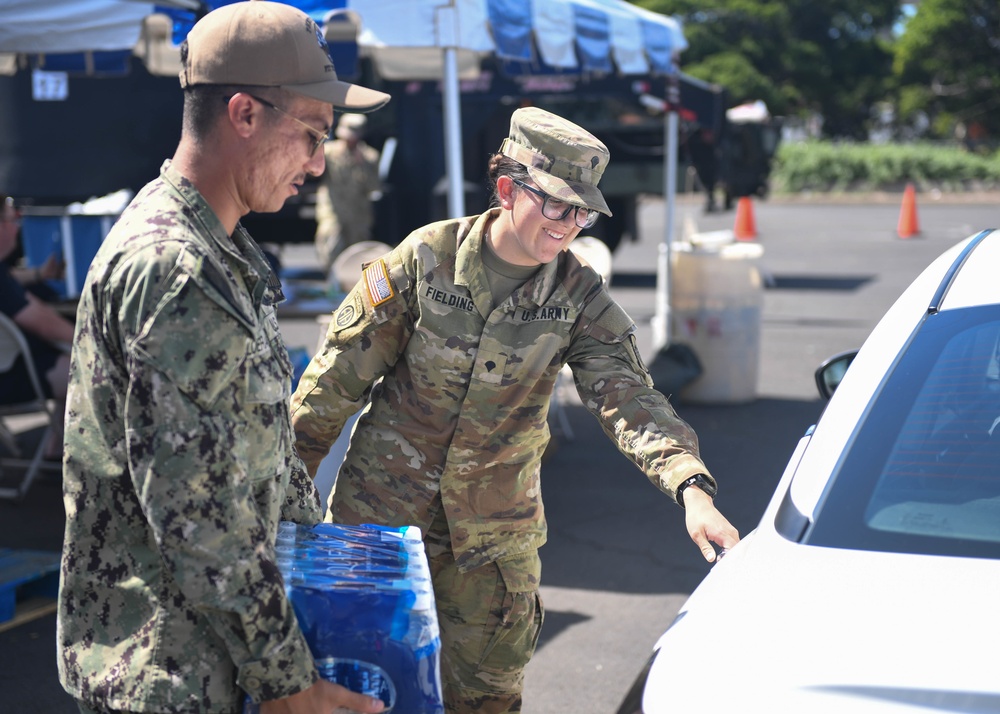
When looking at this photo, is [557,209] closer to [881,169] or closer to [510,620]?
[510,620]

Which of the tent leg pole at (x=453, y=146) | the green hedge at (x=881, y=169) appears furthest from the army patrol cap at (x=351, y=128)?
the green hedge at (x=881, y=169)

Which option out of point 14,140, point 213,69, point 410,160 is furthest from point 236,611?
point 410,160

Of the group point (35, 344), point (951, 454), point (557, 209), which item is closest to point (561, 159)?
point (557, 209)

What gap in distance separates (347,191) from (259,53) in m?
9.75

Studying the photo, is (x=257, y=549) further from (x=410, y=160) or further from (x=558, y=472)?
(x=410, y=160)

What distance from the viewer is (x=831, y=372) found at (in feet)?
10.1

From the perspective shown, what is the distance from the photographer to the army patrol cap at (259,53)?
1.57m

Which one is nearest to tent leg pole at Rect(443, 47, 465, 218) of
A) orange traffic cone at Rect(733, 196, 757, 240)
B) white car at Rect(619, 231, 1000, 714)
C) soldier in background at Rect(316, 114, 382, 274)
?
white car at Rect(619, 231, 1000, 714)

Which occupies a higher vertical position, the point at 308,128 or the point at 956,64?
the point at 308,128

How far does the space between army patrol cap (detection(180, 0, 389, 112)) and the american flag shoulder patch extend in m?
0.87

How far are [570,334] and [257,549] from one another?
1194 millimetres

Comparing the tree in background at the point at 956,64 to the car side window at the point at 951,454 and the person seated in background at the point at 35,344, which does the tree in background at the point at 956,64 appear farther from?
the car side window at the point at 951,454

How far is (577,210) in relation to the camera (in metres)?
2.42

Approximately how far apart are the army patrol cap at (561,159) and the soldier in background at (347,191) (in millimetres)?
8866
